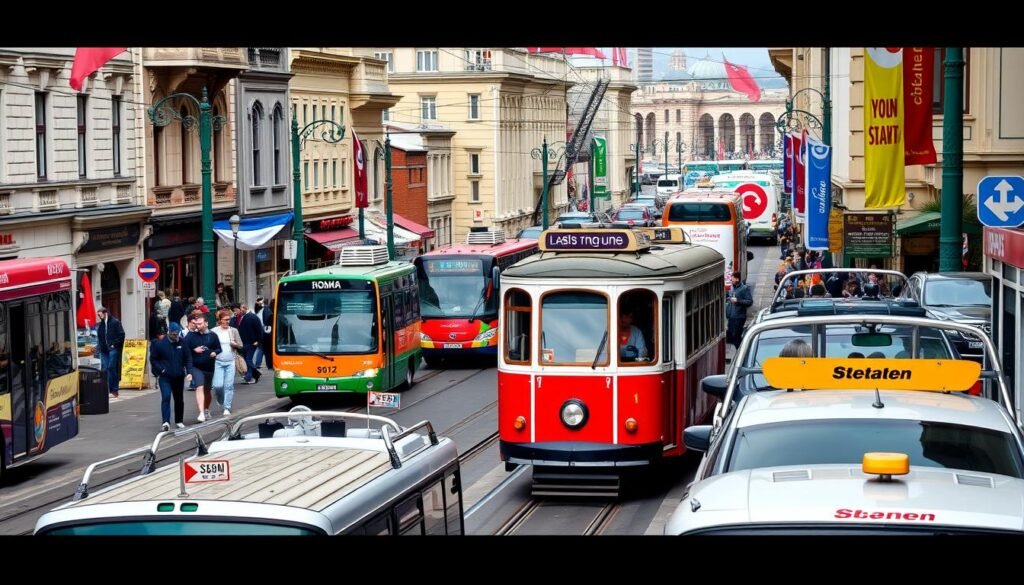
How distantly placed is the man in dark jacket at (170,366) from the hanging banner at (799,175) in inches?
772

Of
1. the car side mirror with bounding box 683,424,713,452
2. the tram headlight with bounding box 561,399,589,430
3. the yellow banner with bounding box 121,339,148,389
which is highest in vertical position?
the car side mirror with bounding box 683,424,713,452

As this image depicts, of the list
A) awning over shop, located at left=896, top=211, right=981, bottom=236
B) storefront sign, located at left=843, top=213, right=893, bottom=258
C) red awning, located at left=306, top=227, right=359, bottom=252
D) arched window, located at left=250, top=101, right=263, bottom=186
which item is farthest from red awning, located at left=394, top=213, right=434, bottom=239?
storefront sign, located at left=843, top=213, right=893, bottom=258

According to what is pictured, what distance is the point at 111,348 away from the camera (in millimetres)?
28469

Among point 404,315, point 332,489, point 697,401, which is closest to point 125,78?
point 404,315

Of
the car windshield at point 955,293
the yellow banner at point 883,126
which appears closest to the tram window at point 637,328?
the car windshield at point 955,293

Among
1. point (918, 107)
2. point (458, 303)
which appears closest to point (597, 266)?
point (918, 107)

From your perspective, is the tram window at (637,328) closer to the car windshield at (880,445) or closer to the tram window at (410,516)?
the tram window at (410,516)

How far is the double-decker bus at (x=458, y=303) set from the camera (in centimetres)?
3269

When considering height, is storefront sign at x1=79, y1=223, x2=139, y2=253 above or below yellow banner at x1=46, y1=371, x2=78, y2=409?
above

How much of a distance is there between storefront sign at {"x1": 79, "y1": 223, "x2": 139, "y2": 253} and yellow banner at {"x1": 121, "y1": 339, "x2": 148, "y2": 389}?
9848 mm

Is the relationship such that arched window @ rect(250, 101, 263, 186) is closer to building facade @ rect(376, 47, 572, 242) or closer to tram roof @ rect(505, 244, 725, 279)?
building facade @ rect(376, 47, 572, 242)

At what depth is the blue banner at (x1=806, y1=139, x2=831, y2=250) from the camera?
33875mm

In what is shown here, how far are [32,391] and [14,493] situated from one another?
1.16 m

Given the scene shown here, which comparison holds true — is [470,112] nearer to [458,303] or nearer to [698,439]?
[458,303]
